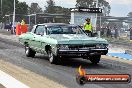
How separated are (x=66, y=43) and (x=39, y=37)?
2186 mm

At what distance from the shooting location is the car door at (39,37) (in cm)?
1402

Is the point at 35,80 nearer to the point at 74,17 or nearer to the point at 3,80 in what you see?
the point at 3,80

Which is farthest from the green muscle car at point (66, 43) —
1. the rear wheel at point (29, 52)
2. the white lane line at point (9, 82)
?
the white lane line at point (9, 82)

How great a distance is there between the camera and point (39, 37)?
1426 centimetres

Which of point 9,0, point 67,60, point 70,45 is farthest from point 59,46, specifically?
point 9,0

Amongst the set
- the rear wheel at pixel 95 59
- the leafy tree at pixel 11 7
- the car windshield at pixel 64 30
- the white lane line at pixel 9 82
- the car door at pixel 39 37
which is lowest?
the white lane line at pixel 9 82

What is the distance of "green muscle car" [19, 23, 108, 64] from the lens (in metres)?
12.4

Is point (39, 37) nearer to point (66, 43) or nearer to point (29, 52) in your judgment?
point (29, 52)

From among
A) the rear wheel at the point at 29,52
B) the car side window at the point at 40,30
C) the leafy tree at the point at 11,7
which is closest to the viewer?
the car side window at the point at 40,30

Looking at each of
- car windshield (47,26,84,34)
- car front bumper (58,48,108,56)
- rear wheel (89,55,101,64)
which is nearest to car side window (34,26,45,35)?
car windshield (47,26,84,34)

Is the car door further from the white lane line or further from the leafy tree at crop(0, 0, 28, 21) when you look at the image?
the leafy tree at crop(0, 0, 28, 21)

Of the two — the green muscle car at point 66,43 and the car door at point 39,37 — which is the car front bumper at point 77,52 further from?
the car door at point 39,37

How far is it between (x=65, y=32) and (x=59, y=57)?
50.8 inches

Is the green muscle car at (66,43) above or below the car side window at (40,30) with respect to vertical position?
below
